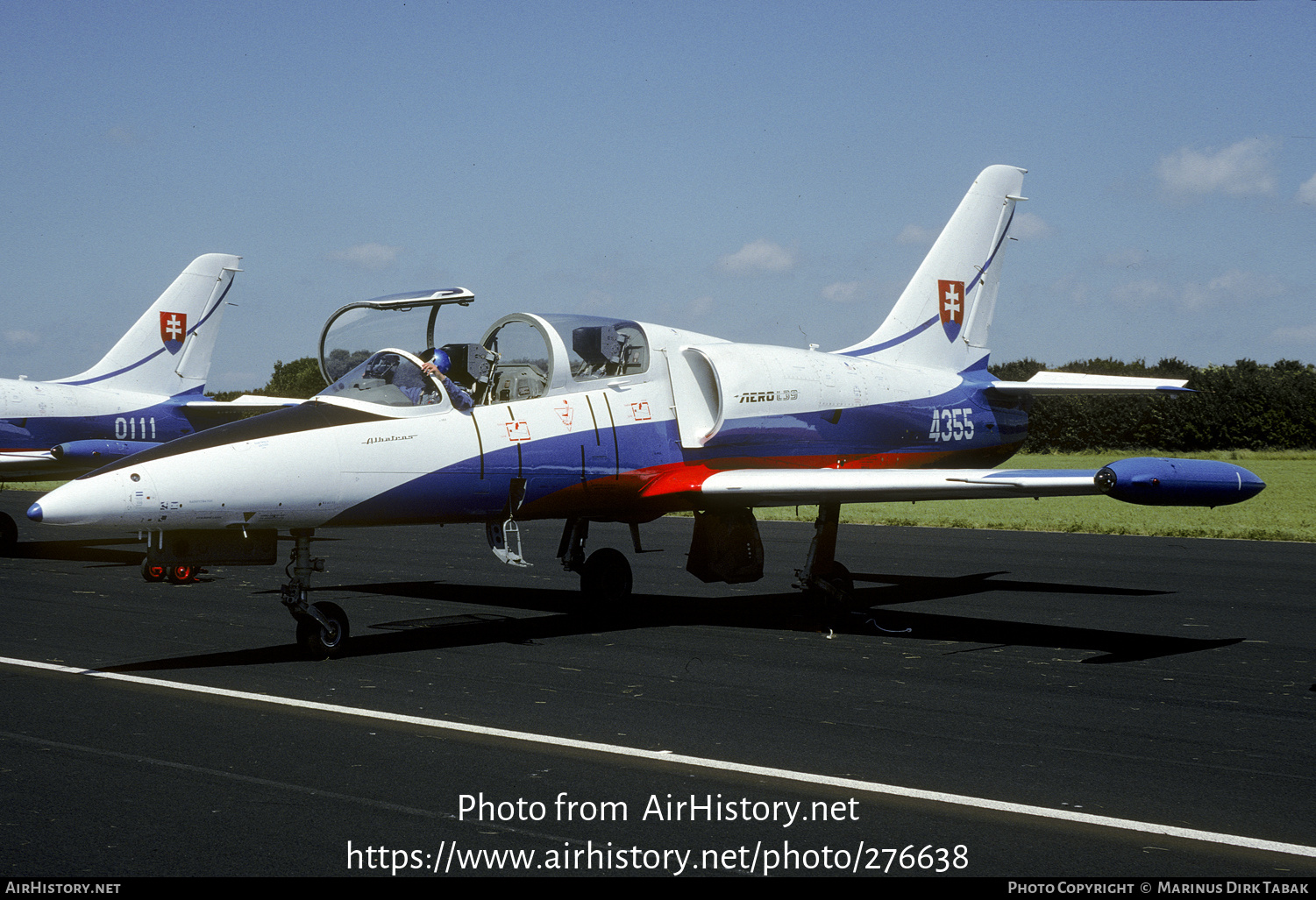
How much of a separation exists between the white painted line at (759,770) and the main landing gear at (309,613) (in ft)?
3.68

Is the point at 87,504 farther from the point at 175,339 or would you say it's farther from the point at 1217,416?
the point at 1217,416

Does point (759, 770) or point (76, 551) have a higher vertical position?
point (759, 770)

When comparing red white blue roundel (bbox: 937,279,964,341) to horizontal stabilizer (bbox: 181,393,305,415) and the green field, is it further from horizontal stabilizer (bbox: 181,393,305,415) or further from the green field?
horizontal stabilizer (bbox: 181,393,305,415)

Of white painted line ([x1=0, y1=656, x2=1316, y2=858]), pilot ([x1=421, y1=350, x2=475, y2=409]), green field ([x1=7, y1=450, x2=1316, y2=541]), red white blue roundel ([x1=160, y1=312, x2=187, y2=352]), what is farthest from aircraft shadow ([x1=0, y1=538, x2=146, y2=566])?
white painted line ([x1=0, y1=656, x2=1316, y2=858])

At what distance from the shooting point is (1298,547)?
19.9 m

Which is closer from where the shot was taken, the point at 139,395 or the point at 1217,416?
the point at 139,395

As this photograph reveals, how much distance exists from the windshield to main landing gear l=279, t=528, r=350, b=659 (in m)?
1.20

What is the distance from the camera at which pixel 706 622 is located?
1178 centimetres

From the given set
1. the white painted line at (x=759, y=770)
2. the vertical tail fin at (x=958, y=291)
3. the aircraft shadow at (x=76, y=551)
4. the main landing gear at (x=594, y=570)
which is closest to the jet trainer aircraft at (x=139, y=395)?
the aircraft shadow at (x=76, y=551)

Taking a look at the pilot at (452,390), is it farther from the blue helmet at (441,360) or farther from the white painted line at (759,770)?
the white painted line at (759,770)

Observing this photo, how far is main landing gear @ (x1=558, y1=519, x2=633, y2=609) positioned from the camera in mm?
12523

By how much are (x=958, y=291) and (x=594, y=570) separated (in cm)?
639

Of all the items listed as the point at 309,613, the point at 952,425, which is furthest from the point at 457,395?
the point at 952,425
